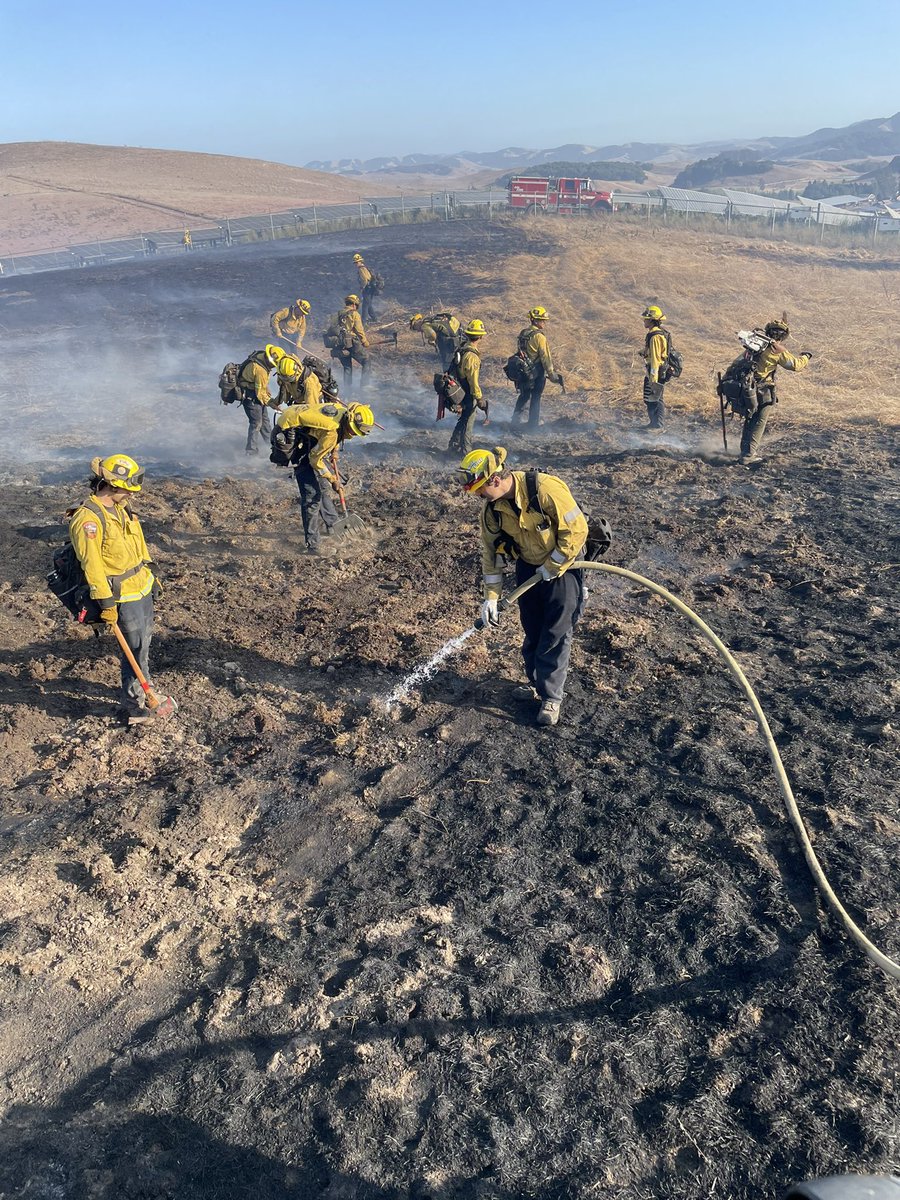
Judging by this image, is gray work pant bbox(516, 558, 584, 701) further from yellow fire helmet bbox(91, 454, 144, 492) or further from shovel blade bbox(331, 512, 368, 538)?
shovel blade bbox(331, 512, 368, 538)

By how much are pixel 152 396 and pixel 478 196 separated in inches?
1358

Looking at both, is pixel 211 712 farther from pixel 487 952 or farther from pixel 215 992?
pixel 487 952

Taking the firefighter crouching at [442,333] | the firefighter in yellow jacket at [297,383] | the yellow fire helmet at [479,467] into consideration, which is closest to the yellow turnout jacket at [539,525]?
the yellow fire helmet at [479,467]

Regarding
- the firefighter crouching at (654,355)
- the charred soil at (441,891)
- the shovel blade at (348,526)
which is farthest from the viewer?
the firefighter crouching at (654,355)

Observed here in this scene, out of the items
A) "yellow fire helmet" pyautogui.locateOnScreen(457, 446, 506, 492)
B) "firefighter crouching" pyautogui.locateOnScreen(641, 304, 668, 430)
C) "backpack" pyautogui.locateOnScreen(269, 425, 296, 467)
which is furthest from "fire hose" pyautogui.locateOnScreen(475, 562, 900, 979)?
"firefighter crouching" pyautogui.locateOnScreen(641, 304, 668, 430)

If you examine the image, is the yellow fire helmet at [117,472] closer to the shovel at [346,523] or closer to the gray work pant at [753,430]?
the shovel at [346,523]

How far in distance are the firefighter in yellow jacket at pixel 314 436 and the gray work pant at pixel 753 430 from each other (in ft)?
19.3

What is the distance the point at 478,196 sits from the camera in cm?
4378

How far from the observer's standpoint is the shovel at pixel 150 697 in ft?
18.1

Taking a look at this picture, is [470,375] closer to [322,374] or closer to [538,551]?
[322,374]

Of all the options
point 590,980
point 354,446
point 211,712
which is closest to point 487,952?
point 590,980

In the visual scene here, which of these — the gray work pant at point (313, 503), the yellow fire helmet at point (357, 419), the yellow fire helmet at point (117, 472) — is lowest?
the gray work pant at point (313, 503)

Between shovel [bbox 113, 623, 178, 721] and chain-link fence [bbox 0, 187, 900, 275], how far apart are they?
110 ft

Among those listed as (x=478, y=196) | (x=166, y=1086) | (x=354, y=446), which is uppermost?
(x=478, y=196)
